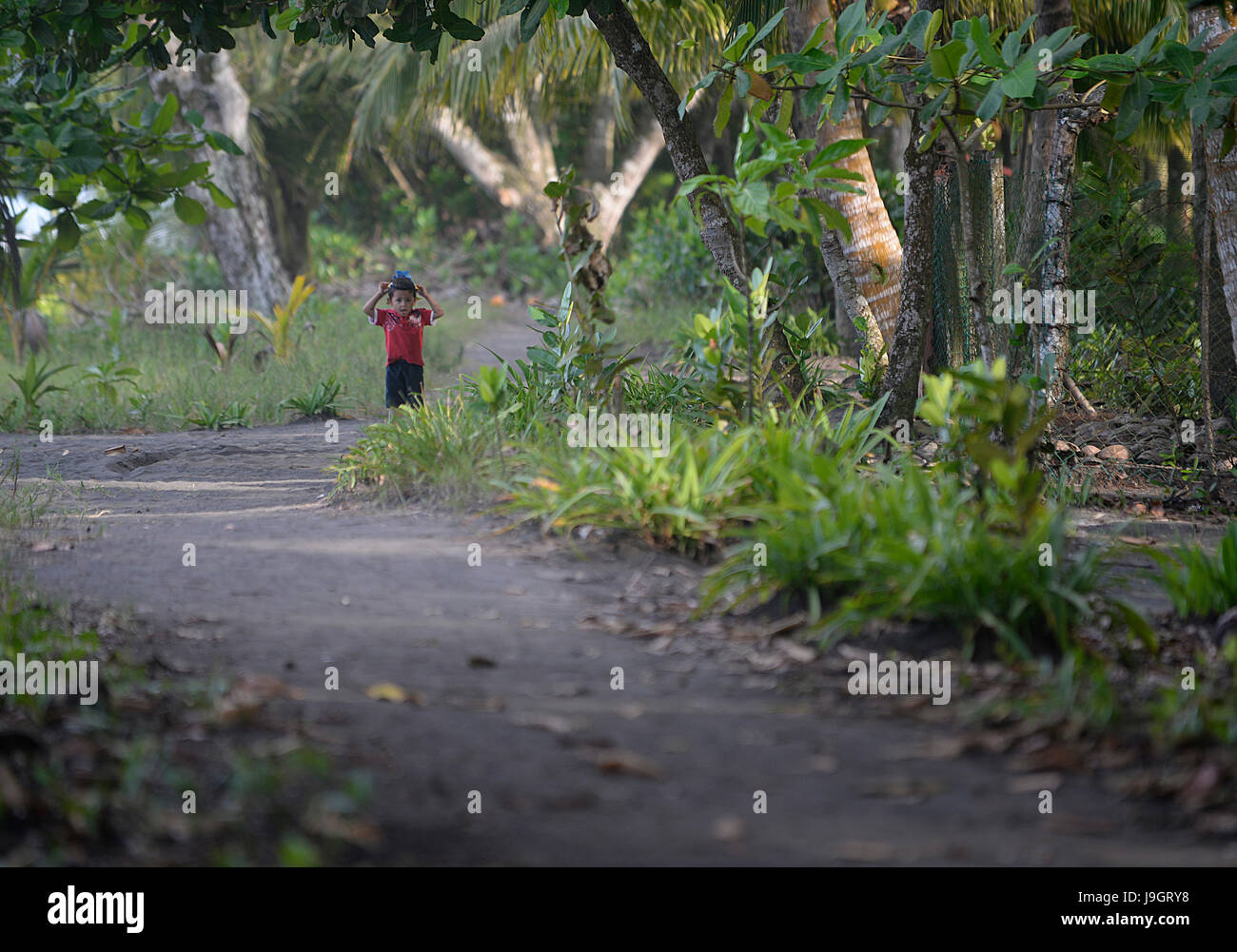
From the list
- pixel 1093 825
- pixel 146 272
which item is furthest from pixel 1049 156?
pixel 146 272

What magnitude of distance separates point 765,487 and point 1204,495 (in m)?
2.78

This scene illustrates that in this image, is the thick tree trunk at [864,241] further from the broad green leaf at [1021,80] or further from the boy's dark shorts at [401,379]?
the boy's dark shorts at [401,379]

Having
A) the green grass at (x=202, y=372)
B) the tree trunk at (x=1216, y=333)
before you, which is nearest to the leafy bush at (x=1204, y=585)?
the tree trunk at (x=1216, y=333)

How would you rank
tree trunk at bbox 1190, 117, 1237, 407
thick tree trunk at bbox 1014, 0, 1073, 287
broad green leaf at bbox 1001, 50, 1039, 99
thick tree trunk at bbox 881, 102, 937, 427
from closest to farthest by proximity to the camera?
broad green leaf at bbox 1001, 50, 1039, 99 < thick tree trunk at bbox 881, 102, 937, 427 < tree trunk at bbox 1190, 117, 1237, 407 < thick tree trunk at bbox 1014, 0, 1073, 287

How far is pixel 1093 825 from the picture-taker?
7.89ft

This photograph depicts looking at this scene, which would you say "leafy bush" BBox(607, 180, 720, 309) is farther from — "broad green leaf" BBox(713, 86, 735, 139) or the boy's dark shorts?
"broad green leaf" BBox(713, 86, 735, 139)

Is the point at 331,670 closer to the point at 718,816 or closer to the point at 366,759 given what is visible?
the point at 366,759

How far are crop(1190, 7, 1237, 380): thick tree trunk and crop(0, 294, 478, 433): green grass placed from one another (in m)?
6.04

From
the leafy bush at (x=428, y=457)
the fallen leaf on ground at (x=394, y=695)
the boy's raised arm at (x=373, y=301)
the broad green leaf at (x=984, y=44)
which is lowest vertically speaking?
the fallen leaf on ground at (x=394, y=695)

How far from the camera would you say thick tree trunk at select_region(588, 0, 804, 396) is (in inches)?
233

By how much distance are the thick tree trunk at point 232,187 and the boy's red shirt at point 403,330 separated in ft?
19.3

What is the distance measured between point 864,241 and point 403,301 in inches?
122

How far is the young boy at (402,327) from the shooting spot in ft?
23.9

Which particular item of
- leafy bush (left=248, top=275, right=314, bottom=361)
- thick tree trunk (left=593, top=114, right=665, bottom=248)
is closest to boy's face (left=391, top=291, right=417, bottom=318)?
leafy bush (left=248, top=275, right=314, bottom=361)
